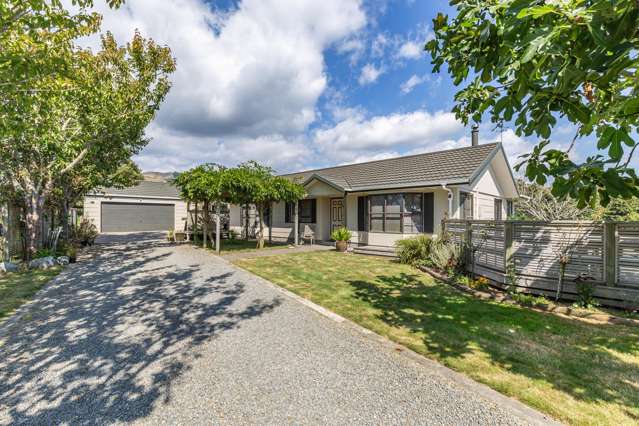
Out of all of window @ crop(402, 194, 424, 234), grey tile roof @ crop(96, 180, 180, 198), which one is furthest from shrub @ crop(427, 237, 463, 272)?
grey tile roof @ crop(96, 180, 180, 198)

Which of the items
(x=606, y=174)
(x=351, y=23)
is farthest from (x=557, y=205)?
(x=606, y=174)

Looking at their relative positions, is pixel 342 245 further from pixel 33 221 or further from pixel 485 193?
pixel 33 221

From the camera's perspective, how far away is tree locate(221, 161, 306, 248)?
1193cm

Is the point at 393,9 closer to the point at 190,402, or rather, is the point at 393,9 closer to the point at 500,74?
the point at 500,74

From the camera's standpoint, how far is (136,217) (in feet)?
81.7

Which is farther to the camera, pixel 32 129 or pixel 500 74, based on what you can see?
pixel 32 129

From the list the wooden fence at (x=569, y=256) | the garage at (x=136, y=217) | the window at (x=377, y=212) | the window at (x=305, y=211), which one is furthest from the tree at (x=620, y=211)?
the garage at (x=136, y=217)

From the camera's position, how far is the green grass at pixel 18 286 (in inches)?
204

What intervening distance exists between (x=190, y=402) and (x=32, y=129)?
6.88 meters

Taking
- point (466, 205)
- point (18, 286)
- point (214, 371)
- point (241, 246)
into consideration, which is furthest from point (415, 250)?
point (18, 286)

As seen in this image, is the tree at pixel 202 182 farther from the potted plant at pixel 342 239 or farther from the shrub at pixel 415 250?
the shrub at pixel 415 250

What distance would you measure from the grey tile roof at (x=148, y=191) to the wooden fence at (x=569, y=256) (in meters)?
25.8

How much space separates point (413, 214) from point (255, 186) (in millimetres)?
6794

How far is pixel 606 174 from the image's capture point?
2238mm
